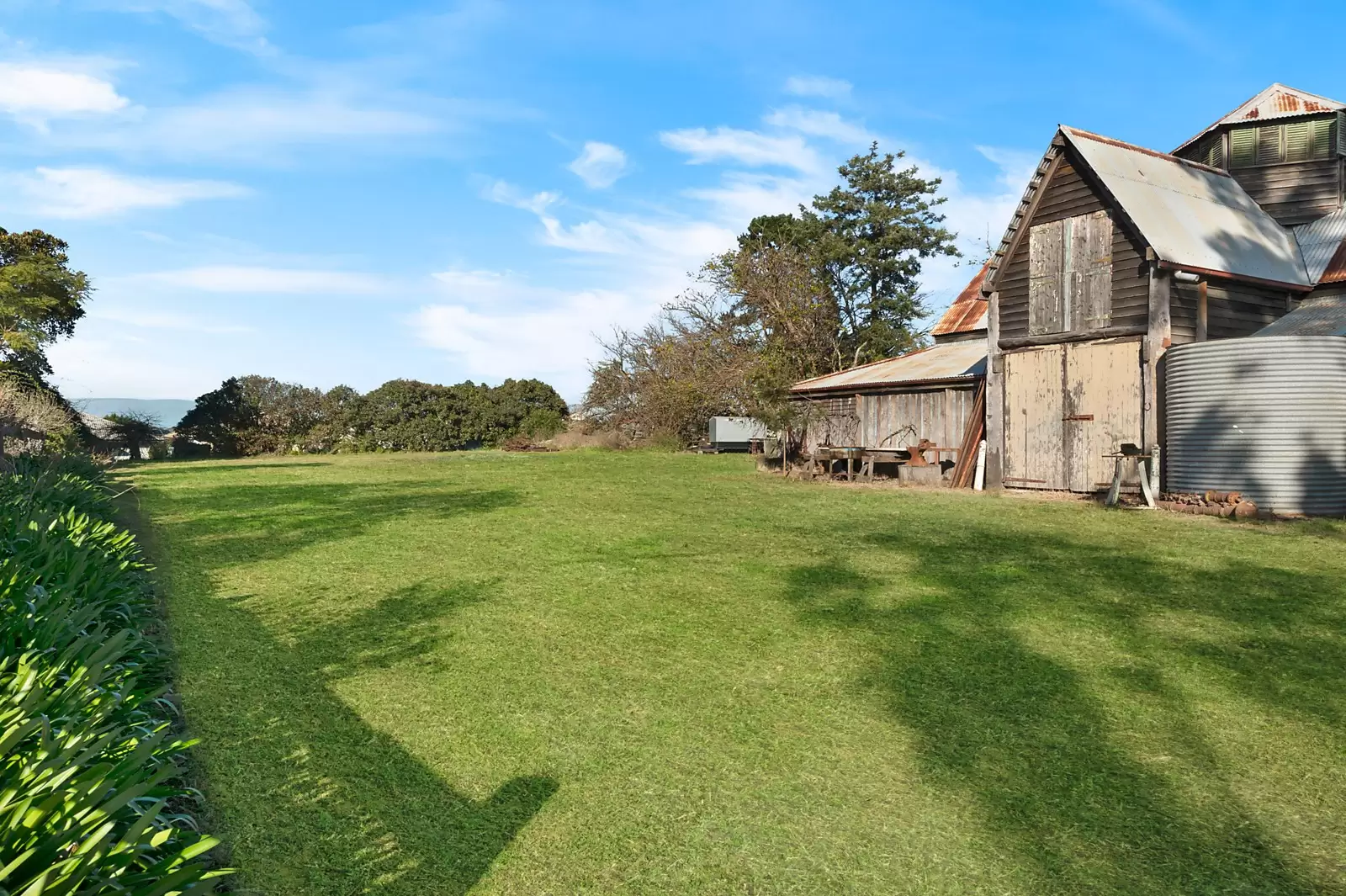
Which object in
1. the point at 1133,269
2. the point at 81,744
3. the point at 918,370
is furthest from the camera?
the point at 918,370

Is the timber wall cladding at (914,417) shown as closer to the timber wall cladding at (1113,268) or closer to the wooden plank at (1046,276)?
the timber wall cladding at (1113,268)

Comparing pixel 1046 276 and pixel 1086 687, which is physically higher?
pixel 1046 276

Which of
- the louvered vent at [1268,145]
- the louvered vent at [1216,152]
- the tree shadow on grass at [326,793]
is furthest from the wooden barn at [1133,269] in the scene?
the tree shadow on grass at [326,793]

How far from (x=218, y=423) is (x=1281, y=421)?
115 ft

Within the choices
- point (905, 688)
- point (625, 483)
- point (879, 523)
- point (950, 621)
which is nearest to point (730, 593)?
point (950, 621)

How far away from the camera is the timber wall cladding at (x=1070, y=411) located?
598 inches

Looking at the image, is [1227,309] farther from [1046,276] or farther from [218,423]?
[218,423]

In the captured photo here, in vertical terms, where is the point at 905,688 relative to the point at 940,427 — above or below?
below

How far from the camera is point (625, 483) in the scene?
679 inches

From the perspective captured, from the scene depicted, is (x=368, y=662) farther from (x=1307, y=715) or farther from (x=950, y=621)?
(x=1307, y=715)

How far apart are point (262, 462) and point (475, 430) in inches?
433

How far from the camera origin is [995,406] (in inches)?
697

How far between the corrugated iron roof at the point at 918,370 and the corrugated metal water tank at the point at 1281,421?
5.95 meters

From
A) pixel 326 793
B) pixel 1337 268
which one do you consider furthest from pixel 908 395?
pixel 326 793
